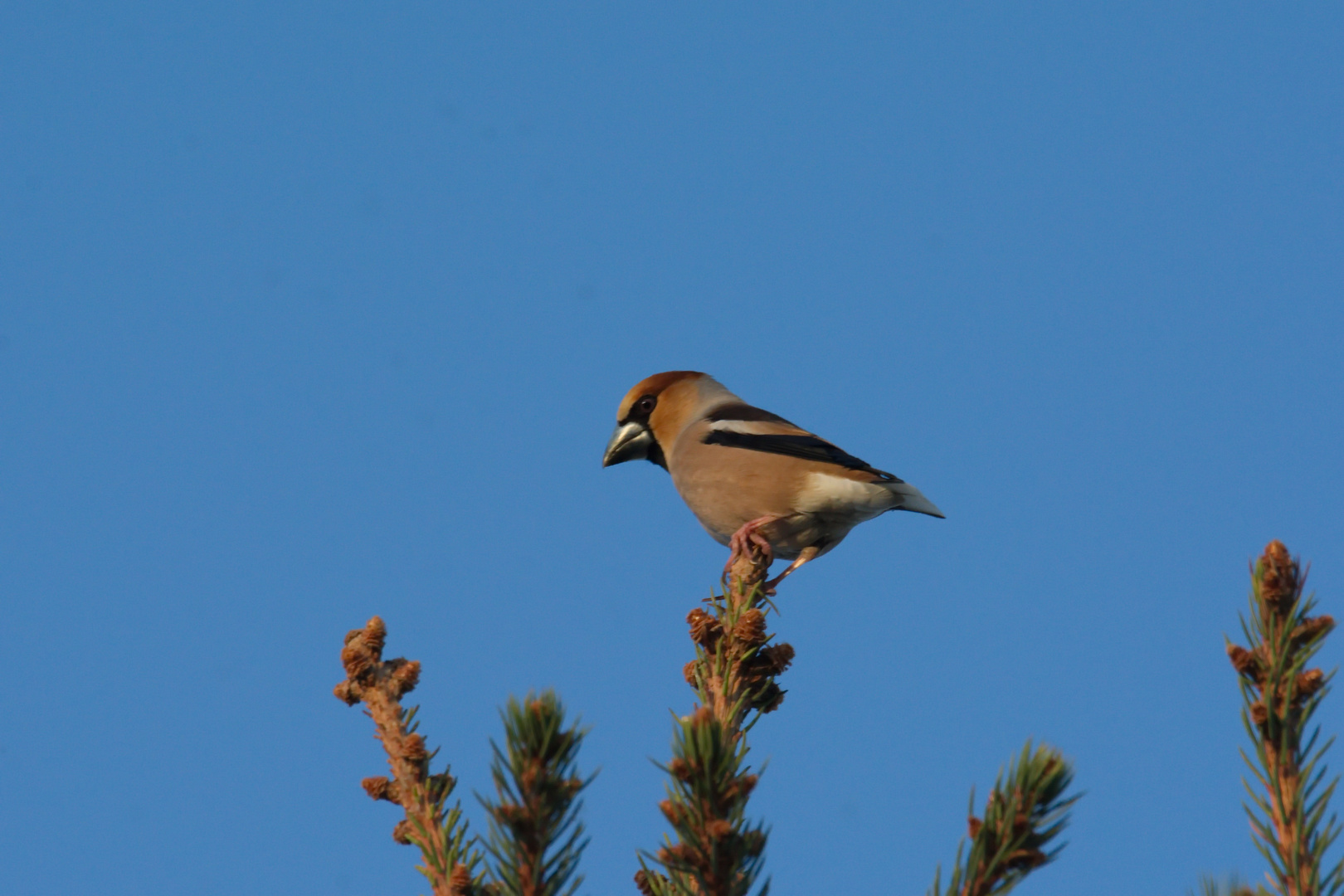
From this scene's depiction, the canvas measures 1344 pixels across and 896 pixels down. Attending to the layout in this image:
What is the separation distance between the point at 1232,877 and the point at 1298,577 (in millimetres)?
517

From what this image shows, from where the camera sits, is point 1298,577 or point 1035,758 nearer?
point 1035,758

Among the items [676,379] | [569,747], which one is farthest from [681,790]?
[676,379]

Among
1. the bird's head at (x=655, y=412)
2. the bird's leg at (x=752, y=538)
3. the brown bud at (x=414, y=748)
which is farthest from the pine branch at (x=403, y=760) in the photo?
the bird's head at (x=655, y=412)

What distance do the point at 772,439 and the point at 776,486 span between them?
21.0 inches

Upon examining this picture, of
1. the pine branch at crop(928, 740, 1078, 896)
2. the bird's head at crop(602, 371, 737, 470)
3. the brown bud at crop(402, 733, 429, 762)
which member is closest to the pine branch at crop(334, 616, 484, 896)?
the brown bud at crop(402, 733, 429, 762)

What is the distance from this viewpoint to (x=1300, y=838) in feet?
6.06

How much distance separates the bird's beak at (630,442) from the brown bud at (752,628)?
4.03m

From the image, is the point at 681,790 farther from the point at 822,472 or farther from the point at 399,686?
the point at 822,472

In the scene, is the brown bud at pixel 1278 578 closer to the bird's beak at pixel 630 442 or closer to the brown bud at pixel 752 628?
the brown bud at pixel 752 628

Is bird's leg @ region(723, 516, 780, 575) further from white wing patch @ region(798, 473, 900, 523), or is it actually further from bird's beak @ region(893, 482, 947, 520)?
bird's beak @ region(893, 482, 947, 520)

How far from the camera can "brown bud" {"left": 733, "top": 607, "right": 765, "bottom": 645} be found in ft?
9.85

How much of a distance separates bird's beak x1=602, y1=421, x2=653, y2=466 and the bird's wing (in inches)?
26.7

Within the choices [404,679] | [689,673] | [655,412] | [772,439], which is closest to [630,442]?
[655,412]

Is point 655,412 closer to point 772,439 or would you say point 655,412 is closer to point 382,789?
point 772,439
